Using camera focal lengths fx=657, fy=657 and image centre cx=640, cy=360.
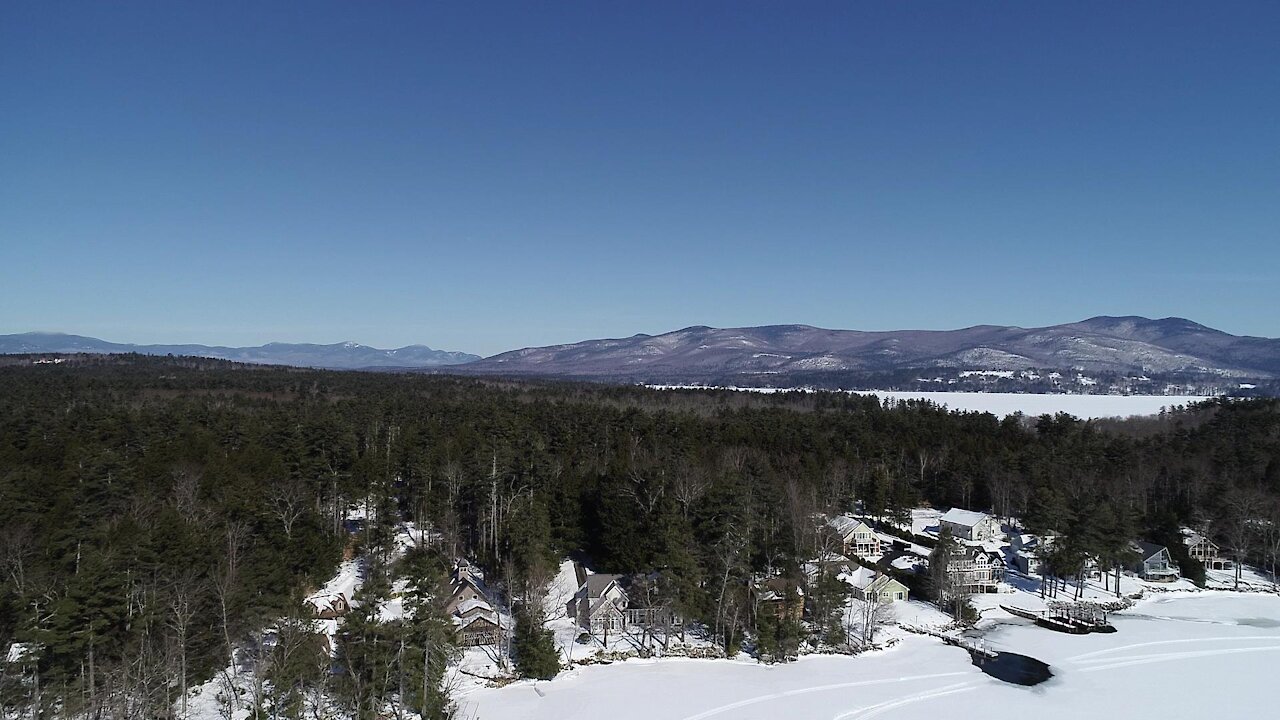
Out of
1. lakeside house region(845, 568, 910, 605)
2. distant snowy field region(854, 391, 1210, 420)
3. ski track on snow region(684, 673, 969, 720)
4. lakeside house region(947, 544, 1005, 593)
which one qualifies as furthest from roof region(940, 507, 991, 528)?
distant snowy field region(854, 391, 1210, 420)

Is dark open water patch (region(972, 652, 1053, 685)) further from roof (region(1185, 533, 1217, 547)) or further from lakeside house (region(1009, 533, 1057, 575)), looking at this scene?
roof (region(1185, 533, 1217, 547))

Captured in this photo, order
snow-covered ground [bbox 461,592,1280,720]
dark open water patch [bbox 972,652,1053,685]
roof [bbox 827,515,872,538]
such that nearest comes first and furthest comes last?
snow-covered ground [bbox 461,592,1280,720] < dark open water patch [bbox 972,652,1053,685] < roof [bbox 827,515,872,538]

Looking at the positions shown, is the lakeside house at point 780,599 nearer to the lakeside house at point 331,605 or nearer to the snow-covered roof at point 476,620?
the snow-covered roof at point 476,620

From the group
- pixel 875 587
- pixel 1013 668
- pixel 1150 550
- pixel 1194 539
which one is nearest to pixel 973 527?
pixel 1150 550

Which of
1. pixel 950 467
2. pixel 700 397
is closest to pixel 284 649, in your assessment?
pixel 950 467


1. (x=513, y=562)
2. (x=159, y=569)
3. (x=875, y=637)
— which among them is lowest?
(x=875, y=637)

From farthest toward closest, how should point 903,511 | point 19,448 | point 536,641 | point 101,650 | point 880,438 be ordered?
point 880,438, point 903,511, point 19,448, point 536,641, point 101,650

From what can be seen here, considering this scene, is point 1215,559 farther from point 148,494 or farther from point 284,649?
point 148,494

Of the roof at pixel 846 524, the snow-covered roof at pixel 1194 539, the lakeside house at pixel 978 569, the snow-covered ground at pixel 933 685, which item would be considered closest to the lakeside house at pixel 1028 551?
the lakeside house at pixel 978 569
